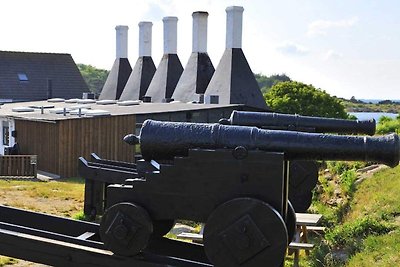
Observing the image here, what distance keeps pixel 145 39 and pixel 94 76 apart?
44855 mm

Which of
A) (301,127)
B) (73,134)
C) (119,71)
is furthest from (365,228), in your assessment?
(119,71)

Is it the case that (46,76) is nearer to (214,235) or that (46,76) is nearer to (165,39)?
(165,39)

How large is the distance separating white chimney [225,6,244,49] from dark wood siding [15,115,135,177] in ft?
40.3

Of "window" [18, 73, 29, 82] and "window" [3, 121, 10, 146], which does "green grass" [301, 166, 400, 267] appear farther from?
"window" [18, 73, 29, 82]

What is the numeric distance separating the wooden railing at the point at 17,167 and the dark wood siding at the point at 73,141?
0.67 m

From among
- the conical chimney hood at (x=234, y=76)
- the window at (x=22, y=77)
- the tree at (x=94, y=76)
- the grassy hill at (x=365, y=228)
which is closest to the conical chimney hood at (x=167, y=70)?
the conical chimney hood at (x=234, y=76)

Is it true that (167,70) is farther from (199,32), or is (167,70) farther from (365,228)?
(365,228)

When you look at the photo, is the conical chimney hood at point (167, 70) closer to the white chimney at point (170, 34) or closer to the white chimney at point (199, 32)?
the white chimney at point (170, 34)

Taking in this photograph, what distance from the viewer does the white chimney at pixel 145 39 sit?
34.6 m

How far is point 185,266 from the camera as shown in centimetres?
380

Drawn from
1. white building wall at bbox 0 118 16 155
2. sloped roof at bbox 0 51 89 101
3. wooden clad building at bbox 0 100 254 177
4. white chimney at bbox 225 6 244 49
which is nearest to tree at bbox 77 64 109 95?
sloped roof at bbox 0 51 89 101

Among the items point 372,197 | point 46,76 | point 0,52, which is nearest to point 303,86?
point 46,76

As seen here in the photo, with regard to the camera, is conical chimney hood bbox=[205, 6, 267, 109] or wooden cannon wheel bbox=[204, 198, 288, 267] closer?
wooden cannon wheel bbox=[204, 198, 288, 267]

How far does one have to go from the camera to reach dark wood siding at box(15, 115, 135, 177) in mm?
15406
